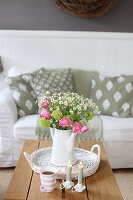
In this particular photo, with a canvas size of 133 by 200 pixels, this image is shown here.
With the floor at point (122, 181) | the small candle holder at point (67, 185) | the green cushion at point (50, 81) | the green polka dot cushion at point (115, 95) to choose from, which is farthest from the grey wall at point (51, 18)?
the small candle holder at point (67, 185)

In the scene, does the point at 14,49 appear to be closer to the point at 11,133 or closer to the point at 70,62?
the point at 70,62

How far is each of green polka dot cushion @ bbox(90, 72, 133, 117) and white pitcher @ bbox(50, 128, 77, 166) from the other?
1.34 m

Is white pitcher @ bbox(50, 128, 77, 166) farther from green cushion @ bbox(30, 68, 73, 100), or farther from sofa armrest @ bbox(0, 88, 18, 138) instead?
green cushion @ bbox(30, 68, 73, 100)

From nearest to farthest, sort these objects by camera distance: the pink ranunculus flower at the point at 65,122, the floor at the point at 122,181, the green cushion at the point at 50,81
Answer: the pink ranunculus flower at the point at 65,122 < the floor at the point at 122,181 < the green cushion at the point at 50,81

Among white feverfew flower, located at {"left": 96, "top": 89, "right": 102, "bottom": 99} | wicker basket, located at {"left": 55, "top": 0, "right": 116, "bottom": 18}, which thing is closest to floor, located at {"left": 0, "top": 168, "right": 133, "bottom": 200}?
white feverfew flower, located at {"left": 96, "top": 89, "right": 102, "bottom": 99}

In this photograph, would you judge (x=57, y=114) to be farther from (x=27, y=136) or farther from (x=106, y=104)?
(x=106, y=104)

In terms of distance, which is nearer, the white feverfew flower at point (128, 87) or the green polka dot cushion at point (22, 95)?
the green polka dot cushion at point (22, 95)

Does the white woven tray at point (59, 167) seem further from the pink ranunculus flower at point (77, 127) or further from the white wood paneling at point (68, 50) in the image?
the white wood paneling at point (68, 50)

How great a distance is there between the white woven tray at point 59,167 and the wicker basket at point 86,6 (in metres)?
1.98

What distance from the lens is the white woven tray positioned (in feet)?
5.11

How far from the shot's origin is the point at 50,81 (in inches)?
115

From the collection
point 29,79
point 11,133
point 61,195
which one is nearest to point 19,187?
point 61,195

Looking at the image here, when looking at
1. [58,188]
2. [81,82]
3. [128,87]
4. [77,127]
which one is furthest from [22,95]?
[58,188]

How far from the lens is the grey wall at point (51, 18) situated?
3.34 m
